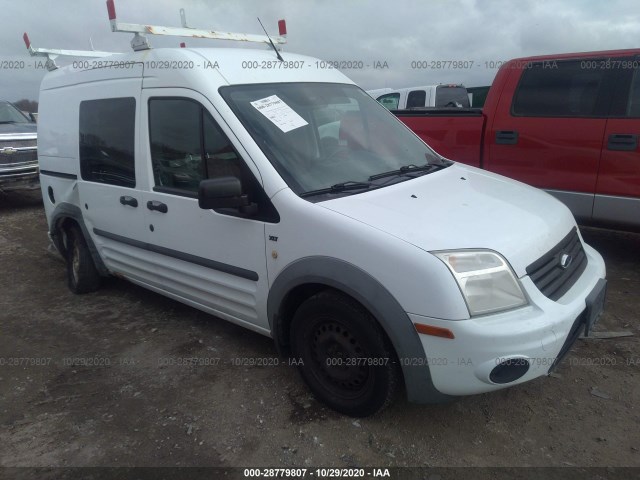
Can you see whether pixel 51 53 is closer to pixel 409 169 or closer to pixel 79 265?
pixel 79 265

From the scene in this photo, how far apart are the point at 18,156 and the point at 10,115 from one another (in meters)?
1.58

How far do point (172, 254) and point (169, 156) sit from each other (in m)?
0.66

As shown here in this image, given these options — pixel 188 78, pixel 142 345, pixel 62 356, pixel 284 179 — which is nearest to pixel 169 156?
pixel 188 78

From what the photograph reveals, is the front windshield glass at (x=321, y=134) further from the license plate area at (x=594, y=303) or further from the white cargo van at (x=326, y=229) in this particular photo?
the license plate area at (x=594, y=303)

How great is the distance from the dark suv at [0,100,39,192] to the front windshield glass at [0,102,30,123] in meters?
0.25

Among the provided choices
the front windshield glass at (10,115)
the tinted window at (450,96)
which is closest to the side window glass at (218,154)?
the tinted window at (450,96)

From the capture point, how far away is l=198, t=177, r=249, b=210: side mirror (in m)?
2.64

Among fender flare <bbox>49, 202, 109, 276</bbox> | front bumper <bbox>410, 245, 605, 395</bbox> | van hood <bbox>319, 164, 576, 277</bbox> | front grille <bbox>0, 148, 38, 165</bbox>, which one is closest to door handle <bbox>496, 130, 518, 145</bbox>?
van hood <bbox>319, 164, 576, 277</bbox>

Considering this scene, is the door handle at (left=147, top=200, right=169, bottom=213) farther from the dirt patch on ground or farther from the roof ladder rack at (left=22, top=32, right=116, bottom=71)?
the roof ladder rack at (left=22, top=32, right=116, bottom=71)

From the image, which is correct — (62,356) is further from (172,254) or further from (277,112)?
(277,112)

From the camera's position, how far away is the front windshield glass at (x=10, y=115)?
31.2 feet

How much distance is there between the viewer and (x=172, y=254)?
11.2 feet

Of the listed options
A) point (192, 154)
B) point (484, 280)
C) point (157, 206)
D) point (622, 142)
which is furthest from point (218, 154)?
point (622, 142)

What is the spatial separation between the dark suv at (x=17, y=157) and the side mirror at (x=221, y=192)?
7.55 meters
